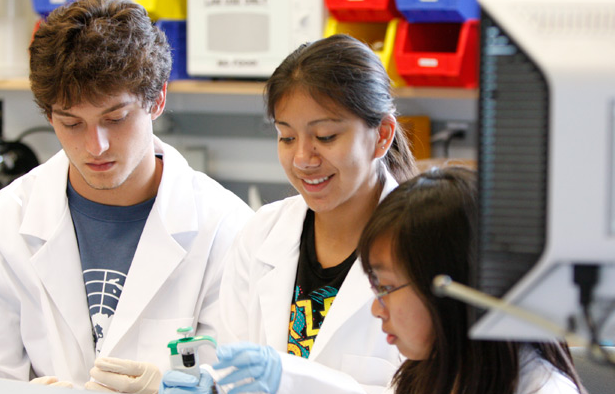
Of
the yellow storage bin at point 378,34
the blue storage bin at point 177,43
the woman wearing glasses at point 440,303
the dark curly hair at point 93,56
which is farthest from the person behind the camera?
the blue storage bin at point 177,43

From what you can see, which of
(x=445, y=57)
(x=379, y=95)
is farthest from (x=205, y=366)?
(x=445, y=57)

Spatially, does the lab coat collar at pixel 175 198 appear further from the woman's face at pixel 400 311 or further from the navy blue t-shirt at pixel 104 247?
the woman's face at pixel 400 311

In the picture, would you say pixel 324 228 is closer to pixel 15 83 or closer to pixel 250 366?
pixel 250 366

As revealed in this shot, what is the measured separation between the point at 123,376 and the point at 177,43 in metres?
1.79

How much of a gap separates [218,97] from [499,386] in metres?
2.34

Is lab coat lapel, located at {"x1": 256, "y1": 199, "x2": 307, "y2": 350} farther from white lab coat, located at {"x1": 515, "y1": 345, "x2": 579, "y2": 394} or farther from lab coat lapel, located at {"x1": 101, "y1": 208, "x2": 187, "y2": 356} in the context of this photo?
white lab coat, located at {"x1": 515, "y1": 345, "x2": 579, "y2": 394}

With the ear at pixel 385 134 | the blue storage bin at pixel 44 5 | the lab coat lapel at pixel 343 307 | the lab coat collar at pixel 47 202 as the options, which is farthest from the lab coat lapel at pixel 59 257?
the blue storage bin at pixel 44 5

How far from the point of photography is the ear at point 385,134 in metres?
1.42

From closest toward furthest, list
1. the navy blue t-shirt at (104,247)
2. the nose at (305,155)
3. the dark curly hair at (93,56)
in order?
the nose at (305,155), the dark curly hair at (93,56), the navy blue t-shirt at (104,247)

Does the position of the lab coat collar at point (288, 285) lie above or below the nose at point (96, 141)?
below

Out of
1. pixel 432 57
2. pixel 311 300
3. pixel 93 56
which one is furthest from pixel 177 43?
pixel 311 300

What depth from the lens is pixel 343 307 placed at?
4.39 feet

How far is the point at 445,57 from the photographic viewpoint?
241cm

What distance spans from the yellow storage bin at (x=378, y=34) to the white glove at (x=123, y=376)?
1.37m
